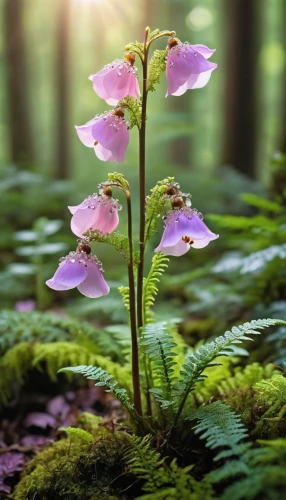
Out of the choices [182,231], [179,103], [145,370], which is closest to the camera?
[182,231]

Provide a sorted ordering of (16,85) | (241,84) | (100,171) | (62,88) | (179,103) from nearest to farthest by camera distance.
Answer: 1. (241,84)
2. (16,85)
3. (100,171)
4. (62,88)
5. (179,103)

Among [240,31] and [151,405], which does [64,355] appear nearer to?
[151,405]

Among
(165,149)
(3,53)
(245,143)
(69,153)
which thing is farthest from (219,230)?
(165,149)

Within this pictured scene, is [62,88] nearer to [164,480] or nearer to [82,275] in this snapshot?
[82,275]

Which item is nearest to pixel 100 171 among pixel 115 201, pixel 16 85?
pixel 16 85

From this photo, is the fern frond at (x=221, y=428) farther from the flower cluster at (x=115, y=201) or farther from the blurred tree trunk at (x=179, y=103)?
the blurred tree trunk at (x=179, y=103)

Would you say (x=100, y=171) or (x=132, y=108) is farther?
(x=100, y=171)

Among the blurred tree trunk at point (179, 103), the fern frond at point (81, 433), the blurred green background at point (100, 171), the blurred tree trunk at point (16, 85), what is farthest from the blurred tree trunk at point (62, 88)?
the fern frond at point (81, 433)

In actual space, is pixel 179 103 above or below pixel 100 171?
above
